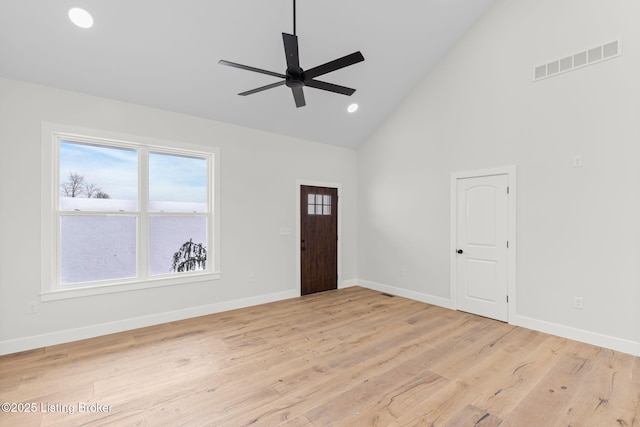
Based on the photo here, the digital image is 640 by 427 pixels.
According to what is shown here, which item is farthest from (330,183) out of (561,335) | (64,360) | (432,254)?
(64,360)

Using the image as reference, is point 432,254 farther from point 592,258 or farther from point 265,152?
point 265,152

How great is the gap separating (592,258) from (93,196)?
228 inches

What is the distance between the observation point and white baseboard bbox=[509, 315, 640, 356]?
3078mm

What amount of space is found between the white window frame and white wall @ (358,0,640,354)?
10.8 ft

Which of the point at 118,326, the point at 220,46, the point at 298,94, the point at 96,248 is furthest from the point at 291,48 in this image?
the point at 118,326

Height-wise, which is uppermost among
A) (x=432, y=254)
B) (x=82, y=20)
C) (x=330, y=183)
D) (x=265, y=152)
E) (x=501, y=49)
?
(x=501, y=49)

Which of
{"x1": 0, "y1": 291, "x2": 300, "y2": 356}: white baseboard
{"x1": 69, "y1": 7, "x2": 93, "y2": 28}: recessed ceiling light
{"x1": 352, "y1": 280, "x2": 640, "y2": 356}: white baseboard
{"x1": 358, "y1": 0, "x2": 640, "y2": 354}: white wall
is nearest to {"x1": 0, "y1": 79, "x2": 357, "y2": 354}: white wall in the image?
{"x1": 0, "y1": 291, "x2": 300, "y2": 356}: white baseboard

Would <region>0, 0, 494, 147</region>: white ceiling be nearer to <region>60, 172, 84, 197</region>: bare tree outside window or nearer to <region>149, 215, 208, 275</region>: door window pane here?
<region>60, 172, 84, 197</region>: bare tree outside window

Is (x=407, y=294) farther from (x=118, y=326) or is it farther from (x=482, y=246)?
(x=118, y=326)

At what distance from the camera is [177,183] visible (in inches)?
166

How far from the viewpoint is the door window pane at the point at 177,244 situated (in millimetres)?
4016

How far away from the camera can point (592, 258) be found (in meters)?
3.32

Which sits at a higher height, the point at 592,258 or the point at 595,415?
the point at 592,258

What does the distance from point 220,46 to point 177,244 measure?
262 centimetres
